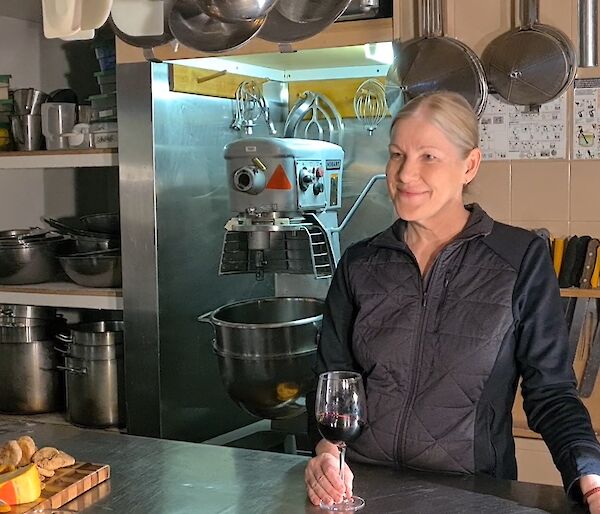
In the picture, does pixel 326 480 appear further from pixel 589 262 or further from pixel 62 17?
pixel 589 262

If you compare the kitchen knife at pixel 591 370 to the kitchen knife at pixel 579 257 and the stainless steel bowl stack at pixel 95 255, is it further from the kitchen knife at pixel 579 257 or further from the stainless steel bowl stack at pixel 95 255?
the stainless steel bowl stack at pixel 95 255

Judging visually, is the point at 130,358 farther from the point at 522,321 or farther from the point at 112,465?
the point at 522,321

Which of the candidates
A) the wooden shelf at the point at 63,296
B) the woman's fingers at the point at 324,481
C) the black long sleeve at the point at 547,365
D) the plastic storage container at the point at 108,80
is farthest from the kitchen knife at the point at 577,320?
the plastic storage container at the point at 108,80

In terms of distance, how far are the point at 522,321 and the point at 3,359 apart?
7.22ft

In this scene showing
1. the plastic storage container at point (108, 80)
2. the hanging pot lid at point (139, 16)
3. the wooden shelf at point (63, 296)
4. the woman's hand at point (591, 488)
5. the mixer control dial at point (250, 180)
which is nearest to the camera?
the woman's hand at point (591, 488)

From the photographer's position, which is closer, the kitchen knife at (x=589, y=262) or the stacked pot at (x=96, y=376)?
the kitchen knife at (x=589, y=262)

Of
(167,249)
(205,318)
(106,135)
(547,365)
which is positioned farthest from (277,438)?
(547,365)

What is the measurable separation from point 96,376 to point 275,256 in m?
0.74

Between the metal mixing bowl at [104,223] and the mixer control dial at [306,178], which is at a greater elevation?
the mixer control dial at [306,178]

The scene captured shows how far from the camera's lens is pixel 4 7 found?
137 inches

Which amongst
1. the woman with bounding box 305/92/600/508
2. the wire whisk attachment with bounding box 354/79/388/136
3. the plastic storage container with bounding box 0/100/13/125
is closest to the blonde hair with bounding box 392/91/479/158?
the woman with bounding box 305/92/600/508

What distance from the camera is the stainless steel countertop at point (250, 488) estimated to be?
1484mm

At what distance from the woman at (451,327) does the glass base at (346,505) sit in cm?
15

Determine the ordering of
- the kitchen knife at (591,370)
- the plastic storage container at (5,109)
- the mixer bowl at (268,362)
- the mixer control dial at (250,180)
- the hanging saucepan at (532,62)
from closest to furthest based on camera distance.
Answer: the hanging saucepan at (532,62), the kitchen knife at (591,370), the mixer bowl at (268,362), the mixer control dial at (250,180), the plastic storage container at (5,109)
